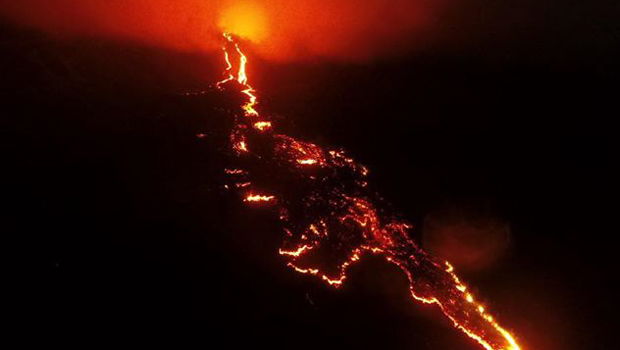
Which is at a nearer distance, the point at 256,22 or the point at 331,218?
the point at 331,218

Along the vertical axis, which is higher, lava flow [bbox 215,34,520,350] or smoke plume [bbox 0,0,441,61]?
smoke plume [bbox 0,0,441,61]

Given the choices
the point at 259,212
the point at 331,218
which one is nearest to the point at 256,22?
the point at 259,212

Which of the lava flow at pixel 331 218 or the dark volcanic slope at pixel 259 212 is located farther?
the lava flow at pixel 331 218

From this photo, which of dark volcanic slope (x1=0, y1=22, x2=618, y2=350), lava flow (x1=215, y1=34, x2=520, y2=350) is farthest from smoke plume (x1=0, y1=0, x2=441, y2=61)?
lava flow (x1=215, y1=34, x2=520, y2=350)

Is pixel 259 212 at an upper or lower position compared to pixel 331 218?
lower

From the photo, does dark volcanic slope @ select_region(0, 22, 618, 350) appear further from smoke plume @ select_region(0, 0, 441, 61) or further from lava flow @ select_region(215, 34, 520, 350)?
smoke plume @ select_region(0, 0, 441, 61)

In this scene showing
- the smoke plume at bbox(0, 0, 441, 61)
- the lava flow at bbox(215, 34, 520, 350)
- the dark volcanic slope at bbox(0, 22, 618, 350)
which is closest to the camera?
the dark volcanic slope at bbox(0, 22, 618, 350)

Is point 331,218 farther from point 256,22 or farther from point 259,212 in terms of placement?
point 256,22

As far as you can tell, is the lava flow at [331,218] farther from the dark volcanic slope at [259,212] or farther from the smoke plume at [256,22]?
the smoke plume at [256,22]

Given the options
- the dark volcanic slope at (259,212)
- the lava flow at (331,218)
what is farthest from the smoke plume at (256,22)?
the lava flow at (331,218)
